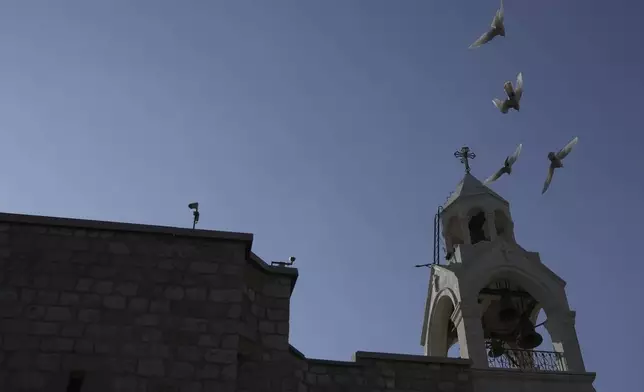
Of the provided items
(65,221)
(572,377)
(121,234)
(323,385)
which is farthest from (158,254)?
(572,377)

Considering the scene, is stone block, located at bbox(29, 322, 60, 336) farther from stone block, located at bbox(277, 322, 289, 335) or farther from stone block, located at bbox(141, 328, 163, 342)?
stone block, located at bbox(277, 322, 289, 335)

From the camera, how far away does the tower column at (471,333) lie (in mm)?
11492

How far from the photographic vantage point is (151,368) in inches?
327

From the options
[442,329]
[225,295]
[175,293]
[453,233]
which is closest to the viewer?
[175,293]

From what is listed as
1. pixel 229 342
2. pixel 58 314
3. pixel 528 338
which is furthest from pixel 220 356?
pixel 528 338

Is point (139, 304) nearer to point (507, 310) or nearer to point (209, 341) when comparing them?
point (209, 341)

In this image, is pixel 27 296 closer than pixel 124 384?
No

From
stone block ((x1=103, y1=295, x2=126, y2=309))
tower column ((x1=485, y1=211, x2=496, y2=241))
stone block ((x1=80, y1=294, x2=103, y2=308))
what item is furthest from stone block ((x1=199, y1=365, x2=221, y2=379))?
tower column ((x1=485, y1=211, x2=496, y2=241))

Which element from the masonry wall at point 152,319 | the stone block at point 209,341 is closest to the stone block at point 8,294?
the masonry wall at point 152,319

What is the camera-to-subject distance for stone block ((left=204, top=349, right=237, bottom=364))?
853 cm

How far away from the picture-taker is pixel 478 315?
482 inches

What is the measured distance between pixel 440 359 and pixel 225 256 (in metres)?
3.30

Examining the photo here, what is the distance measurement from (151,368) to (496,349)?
23.6ft

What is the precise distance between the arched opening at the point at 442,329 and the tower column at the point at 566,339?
1.84 m
